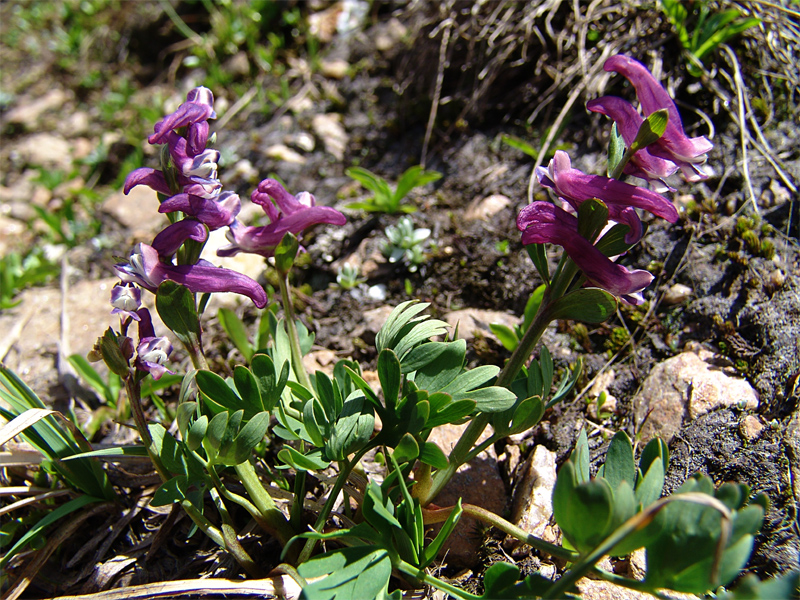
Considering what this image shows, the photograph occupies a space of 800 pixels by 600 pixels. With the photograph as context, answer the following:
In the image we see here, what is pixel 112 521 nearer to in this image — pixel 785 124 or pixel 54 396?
pixel 54 396

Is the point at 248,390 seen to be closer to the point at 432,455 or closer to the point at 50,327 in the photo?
the point at 432,455

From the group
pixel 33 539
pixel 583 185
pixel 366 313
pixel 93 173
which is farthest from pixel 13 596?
pixel 93 173

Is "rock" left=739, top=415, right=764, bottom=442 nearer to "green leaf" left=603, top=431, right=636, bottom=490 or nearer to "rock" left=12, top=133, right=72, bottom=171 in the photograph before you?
"green leaf" left=603, top=431, right=636, bottom=490

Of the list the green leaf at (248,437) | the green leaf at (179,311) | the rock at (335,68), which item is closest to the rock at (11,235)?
the rock at (335,68)

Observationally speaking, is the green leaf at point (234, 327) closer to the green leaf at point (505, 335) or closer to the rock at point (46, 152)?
the green leaf at point (505, 335)

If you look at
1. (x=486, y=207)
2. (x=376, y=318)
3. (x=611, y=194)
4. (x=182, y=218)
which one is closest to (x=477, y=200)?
(x=486, y=207)

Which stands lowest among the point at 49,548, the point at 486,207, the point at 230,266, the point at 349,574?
the point at 49,548
